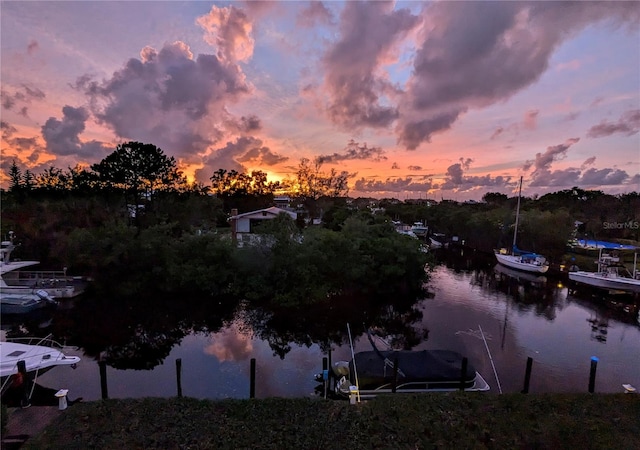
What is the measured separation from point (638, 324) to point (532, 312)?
598 cm

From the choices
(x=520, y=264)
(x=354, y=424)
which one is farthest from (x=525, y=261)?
(x=354, y=424)

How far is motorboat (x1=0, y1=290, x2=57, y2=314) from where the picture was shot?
73.5 feet

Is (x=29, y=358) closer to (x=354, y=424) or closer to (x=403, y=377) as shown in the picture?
(x=354, y=424)

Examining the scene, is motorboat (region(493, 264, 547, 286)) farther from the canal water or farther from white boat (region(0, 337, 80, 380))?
white boat (region(0, 337, 80, 380))

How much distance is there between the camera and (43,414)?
10.7 m

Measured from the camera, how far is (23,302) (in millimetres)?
22734

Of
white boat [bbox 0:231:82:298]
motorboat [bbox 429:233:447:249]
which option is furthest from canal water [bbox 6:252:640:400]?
motorboat [bbox 429:233:447:249]

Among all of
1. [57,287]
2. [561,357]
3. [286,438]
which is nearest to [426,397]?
[286,438]

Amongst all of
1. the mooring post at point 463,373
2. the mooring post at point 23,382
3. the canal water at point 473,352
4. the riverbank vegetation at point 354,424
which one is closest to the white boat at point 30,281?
the canal water at point 473,352

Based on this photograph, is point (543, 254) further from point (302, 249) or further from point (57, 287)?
Answer: point (57, 287)

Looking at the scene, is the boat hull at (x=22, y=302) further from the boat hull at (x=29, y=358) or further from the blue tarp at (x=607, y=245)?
the blue tarp at (x=607, y=245)

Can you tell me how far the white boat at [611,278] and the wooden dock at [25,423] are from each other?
37362 mm

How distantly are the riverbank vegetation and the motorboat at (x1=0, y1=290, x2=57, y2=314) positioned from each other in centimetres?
1655

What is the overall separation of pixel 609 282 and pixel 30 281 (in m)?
46.7
